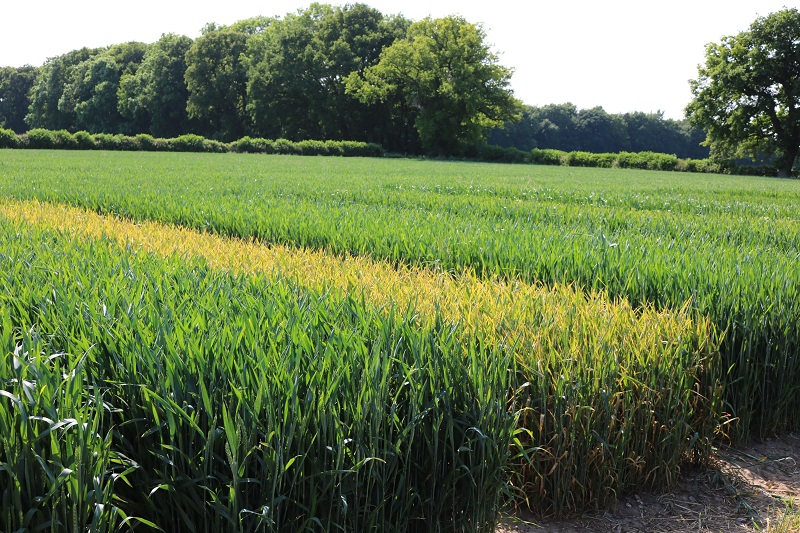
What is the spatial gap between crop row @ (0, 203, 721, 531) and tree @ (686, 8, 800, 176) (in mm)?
52047

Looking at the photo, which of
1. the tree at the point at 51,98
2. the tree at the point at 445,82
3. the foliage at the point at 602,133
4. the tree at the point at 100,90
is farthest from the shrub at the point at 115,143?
the foliage at the point at 602,133

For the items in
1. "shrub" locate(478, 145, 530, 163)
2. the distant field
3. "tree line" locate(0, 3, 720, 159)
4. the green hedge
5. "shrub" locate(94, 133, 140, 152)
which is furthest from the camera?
"tree line" locate(0, 3, 720, 159)

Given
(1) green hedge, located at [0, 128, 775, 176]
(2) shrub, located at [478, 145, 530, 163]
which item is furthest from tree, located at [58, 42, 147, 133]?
(2) shrub, located at [478, 145, 530, 163]

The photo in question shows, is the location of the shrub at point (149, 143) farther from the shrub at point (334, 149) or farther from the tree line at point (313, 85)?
the tree line at point (313, 85)

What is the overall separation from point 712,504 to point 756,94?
2156 inches

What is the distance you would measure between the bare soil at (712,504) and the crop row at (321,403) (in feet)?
0.36

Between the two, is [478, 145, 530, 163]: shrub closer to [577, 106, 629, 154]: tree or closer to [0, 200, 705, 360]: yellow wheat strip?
[577, 106, 629, 154]: tree

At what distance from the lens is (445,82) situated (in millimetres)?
57281

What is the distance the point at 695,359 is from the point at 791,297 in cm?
118

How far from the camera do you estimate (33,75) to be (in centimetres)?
10006

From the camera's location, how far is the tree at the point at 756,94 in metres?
47.4

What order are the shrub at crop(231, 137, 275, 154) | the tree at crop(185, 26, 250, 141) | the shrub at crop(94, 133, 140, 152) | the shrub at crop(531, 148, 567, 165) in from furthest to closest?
the tree at crop(185, 26, 250, 141), the shrub at crop(531, 148, 567, 165), the shrub at crop(231, 137, 275, 154), the shrub at crop(94, 133, 140, 152)

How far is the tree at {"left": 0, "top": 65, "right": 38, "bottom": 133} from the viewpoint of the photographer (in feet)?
326

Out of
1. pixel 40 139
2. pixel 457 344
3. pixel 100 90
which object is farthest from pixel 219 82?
pixel 457 344
